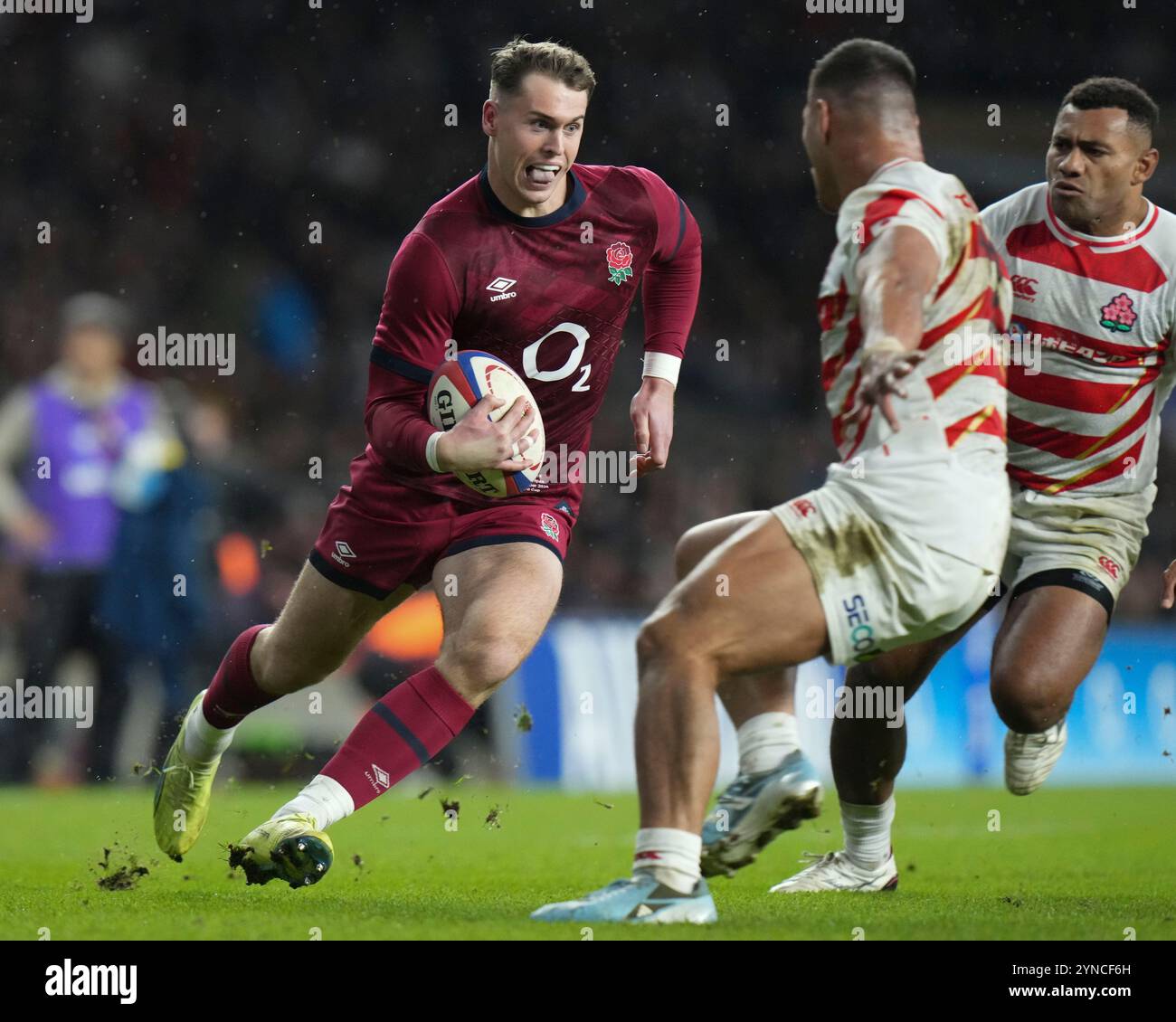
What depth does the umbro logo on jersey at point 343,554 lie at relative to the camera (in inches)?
207

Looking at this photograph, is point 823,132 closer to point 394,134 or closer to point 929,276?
point 929,276

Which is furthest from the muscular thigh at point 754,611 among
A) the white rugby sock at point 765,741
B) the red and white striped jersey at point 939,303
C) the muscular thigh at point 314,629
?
the muscular thigh at point 314,629

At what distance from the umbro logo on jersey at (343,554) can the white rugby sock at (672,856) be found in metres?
1.78

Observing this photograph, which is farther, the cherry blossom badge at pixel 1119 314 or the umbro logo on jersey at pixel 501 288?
the cherry blossom badge at pixel 1119 314

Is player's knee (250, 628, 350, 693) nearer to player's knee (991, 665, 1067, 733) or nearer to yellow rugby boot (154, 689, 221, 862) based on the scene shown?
yellow rugby boot (154, 689, 221, 862)

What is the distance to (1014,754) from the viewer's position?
542 cm

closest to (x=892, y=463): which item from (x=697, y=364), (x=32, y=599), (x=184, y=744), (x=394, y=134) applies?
(x=184, y=744)

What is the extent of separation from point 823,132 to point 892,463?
0.89 meters

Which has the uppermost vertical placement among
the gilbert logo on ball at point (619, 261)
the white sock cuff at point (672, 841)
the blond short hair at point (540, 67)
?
the blond short hair at point (540, 67)

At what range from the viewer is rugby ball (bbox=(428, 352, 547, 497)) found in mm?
4828

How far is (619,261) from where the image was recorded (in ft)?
17.7

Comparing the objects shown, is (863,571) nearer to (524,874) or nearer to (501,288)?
(501,288)
